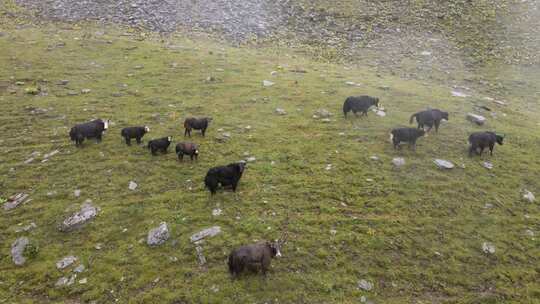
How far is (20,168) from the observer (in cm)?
1441

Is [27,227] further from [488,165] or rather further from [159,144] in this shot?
[488,165]

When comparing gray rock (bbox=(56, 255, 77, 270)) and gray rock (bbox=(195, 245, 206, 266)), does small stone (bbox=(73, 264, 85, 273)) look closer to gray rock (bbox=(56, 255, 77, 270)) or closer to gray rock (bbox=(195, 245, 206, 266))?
gray rock (bbox=(56, 255, 77, 270))

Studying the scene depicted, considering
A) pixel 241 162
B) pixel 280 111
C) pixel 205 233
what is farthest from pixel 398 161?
pixel 205 233

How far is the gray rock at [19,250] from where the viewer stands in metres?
10.2

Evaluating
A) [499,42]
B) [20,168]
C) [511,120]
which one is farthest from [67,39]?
[499,42]

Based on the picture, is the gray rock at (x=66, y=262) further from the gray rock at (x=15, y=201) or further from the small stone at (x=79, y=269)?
the gray rock at (x=15, y=201)

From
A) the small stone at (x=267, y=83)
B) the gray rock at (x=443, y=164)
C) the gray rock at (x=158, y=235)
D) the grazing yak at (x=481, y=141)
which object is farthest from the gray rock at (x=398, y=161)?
the small stone at (x=267, y=83)

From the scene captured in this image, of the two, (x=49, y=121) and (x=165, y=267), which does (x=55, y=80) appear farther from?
(x=165, y=267)

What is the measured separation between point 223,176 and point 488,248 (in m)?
8.74

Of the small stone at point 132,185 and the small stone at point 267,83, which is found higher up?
the small stone at point 267,83

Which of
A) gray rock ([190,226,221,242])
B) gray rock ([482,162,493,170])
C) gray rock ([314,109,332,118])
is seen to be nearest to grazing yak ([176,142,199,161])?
gray rock ([190,226,221,242])

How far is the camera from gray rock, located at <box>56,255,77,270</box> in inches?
394

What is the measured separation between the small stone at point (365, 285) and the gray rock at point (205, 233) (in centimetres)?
438

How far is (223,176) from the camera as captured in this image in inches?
495
